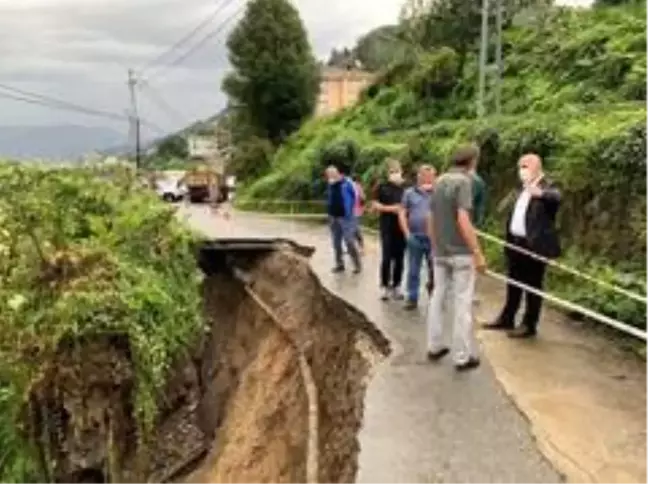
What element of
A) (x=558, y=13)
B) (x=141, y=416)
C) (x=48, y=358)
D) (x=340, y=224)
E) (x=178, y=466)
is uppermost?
(x=558, y=13)

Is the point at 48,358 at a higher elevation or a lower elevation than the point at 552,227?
lower

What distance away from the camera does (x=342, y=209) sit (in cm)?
1529

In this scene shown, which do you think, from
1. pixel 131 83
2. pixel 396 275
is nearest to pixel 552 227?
pixel 396 275

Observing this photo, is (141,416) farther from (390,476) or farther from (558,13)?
(558,13)

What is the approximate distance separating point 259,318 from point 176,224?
2.22m

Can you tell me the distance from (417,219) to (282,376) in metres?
3.50

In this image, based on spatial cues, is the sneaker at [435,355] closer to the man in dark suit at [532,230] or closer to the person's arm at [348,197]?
the man in dark suit at [532,230]

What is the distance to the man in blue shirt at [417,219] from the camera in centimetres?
1140

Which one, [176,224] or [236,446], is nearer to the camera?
[236,446]

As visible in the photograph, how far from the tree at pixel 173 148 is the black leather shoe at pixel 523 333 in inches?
3958

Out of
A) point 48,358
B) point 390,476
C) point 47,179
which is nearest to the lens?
point 390,476

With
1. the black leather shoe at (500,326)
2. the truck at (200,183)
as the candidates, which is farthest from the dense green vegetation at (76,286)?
the truck at (200,183)

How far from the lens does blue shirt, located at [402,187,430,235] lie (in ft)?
37.6

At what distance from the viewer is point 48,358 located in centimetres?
1128
